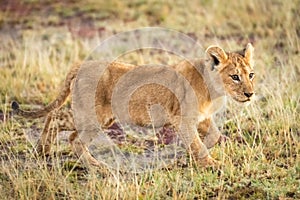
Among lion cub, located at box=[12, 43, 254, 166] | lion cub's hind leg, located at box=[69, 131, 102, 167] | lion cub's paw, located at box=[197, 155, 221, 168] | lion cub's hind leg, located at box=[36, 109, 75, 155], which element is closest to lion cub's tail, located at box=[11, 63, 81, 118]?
lion cub, located at box=[12, 43, 254, 166]

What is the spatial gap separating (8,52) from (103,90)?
5.28m

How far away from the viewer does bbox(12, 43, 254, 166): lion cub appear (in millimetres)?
7195

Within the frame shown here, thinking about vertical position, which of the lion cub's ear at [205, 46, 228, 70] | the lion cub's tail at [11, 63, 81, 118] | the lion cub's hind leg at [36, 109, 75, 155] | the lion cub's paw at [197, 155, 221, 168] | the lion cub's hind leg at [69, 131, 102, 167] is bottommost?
the lion cub's paw at [197, 155, 221, 168]

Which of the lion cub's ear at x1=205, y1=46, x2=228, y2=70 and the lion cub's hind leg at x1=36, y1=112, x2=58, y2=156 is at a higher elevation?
the lion cub's ear at x1=205, y1=46, x2=228, y2=70

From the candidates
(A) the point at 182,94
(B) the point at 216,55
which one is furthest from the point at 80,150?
(B) the point at 216,55

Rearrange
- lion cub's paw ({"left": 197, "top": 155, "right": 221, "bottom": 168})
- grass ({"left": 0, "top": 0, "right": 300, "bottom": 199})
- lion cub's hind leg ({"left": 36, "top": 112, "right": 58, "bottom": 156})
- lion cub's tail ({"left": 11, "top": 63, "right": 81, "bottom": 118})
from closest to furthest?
grass ({"left": 0, "top": 0, "right": 300, "bottom": 199}) < lion cub's paw ({"left": 197, "top": 155, "right": 221, "bottom": 168}) < lion cub's tail ({"left": 11, "top": 63, "right": 81, "bottom": 118}) < lion cub's hind leg ({"left": 36, "top": 112, "right": 58, "bottom": 156})

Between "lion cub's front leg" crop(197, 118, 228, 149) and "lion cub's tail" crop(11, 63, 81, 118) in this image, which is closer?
"lion cub's tail" crop(11, 63, 81, 118)

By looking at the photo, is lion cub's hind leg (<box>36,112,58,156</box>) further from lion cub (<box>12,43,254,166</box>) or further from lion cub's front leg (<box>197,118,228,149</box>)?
lion cub's front leg (<box>197,118,228,149</box>)

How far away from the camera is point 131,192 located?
6.27 meters

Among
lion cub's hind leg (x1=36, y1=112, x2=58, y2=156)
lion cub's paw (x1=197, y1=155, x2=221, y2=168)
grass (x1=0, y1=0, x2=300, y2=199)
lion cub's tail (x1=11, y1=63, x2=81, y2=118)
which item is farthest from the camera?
lion cub's hind leg (x1=36, y1=112, x2=58, y2=156)

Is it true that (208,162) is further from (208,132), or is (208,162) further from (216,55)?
(216,55)

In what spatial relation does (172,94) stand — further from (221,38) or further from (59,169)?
(221,38)

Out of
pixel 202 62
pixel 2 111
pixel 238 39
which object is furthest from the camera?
pixel 238 39

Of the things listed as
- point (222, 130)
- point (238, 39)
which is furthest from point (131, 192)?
point (238, 39)
